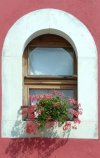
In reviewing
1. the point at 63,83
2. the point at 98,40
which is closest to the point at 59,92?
the point at 63,83

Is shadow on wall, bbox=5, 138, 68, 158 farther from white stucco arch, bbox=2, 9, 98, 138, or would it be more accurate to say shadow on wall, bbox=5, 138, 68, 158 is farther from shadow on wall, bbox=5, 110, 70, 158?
white stucco arch, bbox=2, 9, 98, 138

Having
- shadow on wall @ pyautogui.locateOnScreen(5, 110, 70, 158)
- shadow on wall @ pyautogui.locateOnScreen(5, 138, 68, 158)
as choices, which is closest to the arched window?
shadow on wall @ pyautogui.locateOnScreen(5, 110, 70, 158)

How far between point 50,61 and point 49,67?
0.10 metres

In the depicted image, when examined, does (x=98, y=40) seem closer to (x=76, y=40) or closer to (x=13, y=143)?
(x=76, y=40)

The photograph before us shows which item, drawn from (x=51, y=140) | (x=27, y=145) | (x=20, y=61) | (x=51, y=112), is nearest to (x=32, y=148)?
(x=27, y=145)

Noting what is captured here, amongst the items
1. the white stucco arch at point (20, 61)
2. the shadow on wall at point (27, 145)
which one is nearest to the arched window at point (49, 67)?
the white stucco arch at point (20, 61)

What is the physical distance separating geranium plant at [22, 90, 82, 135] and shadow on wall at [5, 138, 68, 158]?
0.21 m

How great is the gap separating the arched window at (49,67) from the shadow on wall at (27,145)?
486 mm

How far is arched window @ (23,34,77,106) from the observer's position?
534 cm

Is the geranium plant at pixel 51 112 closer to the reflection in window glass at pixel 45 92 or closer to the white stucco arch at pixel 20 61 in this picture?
the white stucco arch at pixel 20 61

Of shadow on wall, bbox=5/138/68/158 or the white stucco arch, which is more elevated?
the white stucco arch

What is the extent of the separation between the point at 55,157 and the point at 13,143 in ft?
2.10

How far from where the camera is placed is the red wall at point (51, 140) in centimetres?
503

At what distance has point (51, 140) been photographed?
5047mm
